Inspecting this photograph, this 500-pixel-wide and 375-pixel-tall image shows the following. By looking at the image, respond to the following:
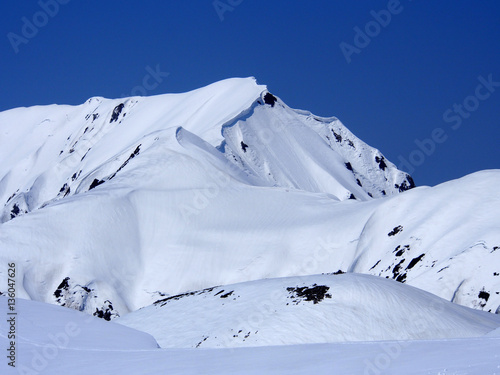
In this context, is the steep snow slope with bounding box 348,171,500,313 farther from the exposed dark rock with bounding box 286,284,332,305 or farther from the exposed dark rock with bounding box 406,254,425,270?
the exposed dark rock with bounding box 286,284,332,305

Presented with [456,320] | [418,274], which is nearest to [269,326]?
[456,320]

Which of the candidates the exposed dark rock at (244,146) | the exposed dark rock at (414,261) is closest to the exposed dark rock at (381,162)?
the exposed dark rock at (244,146)

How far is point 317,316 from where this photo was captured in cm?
3703

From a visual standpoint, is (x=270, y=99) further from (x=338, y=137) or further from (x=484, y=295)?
(x=484, y=295)

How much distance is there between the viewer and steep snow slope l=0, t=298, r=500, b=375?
16.4 meters

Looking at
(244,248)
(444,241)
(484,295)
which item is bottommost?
(484,295)

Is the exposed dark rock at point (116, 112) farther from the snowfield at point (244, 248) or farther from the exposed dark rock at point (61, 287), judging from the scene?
the exposed dark rock at point (61, 287)

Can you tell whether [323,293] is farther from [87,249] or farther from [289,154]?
[289,154]

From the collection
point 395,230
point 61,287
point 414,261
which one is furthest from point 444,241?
point 61,287

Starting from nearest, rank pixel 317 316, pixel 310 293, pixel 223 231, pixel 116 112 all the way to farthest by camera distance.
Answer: pixel 317 316 → pixel 310 293 → pixel 223 231 → pixel 116 112

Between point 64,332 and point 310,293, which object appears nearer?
point 64,332

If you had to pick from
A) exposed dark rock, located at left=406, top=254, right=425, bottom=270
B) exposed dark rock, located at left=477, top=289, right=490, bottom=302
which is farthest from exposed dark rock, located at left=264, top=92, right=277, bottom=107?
exposed dark rock, located at left=477, top=289, right=490, bottom=302

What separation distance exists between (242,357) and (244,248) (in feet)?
235

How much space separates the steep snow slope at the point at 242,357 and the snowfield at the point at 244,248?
80 mm
